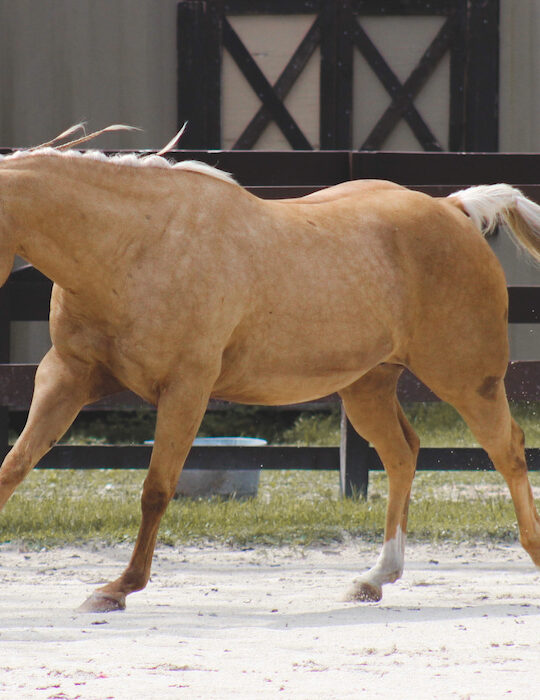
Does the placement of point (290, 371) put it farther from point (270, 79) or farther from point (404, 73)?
point (404, 73)

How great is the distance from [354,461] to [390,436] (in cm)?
150

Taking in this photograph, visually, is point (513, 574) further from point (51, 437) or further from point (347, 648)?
point (51, 437)

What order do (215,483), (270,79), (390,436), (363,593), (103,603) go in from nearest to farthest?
1. (103,603)
2. (363,593)
3. (390,436)
4. (215,483)
5. (270,79)

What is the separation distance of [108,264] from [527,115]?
20.1 ft

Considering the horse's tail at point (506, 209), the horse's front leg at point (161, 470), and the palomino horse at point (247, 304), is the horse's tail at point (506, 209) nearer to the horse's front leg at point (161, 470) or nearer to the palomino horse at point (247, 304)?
the palomino horse at point (247, 304)

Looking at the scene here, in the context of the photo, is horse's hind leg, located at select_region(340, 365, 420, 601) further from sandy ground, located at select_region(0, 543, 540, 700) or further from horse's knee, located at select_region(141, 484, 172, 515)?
horse's knee, located at select_region(141, 484, 172, 515)

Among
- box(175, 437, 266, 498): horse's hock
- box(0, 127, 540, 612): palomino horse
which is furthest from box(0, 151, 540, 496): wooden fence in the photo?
box(0, 127, 540, 612): palomino horse

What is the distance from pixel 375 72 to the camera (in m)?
8.97

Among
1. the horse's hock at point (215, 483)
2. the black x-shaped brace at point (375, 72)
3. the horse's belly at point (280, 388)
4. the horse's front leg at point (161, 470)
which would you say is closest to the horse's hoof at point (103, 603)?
the horse's front leg at point (161, 470)

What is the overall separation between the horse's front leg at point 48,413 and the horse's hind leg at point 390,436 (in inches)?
47.0

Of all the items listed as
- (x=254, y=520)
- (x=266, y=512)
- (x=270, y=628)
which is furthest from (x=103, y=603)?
(x=266, y=512)

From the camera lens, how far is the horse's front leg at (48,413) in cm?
383

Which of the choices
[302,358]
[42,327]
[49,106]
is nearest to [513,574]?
[302,358]

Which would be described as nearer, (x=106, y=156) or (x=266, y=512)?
(x=106, y=156)
